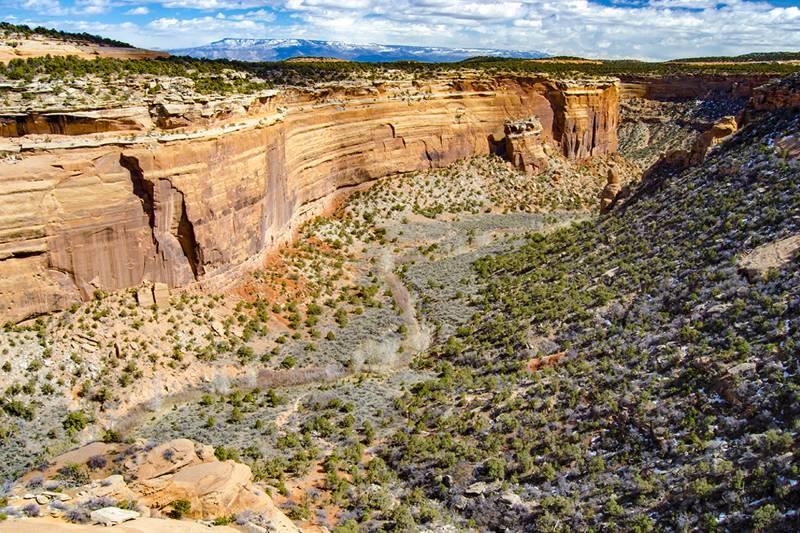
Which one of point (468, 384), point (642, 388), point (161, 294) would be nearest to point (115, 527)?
point (468, 384)

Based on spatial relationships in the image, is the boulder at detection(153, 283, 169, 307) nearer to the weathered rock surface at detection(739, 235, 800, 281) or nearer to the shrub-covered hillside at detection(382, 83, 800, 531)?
the shrub-covered hillside at detection(382, 83, 800, 531)

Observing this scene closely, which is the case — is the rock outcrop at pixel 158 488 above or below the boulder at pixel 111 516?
below

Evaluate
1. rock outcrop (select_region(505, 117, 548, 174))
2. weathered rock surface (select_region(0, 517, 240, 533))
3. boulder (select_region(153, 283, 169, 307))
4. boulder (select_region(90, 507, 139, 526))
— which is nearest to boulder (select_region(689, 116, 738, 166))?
rock outcrop (select_region(505, 117, 548, 174))

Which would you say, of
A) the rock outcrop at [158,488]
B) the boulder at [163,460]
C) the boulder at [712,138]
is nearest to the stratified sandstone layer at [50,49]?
the rock outcrop at [158,488]

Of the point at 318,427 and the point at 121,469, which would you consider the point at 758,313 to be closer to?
the point at 318,427

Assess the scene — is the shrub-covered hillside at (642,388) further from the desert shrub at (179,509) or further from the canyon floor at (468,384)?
the desert shrub at (179,509)

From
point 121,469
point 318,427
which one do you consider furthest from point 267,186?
point 121,469
